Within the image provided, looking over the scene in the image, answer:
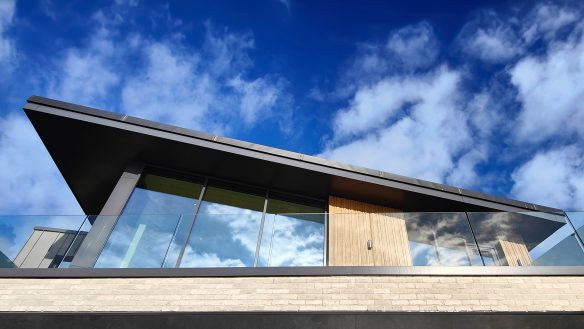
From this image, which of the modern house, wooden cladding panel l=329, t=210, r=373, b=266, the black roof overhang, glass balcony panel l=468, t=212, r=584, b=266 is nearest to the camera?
the modern house

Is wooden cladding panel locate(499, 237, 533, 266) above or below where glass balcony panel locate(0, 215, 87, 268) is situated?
above

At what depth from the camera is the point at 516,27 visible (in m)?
12.4

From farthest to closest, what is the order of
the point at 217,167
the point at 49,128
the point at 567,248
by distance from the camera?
the point at 217,167, the point at 49,128, the point at 567,248

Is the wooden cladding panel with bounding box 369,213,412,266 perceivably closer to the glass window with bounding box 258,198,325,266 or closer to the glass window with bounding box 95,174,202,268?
the glass window with bounding box 258,198,325,266

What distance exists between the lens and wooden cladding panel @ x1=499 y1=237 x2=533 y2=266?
20.3 ft

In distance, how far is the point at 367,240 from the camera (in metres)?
7.21

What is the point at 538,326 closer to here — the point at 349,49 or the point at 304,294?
the point at 304,294

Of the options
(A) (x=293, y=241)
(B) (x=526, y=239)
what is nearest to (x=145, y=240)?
(A) (x=293, y=241)

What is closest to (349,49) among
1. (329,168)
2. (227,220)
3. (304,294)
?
(329,168)

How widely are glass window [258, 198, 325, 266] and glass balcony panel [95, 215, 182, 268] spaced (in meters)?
1.91

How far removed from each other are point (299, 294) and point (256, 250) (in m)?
1.35

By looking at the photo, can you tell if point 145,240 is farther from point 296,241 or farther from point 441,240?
point 441,240

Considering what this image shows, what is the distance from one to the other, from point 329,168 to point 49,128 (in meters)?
7.23

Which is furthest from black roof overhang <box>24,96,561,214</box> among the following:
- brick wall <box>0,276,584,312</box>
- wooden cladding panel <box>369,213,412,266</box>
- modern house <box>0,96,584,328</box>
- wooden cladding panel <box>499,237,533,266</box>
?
brick wall <box>0,276,584,312</box>
